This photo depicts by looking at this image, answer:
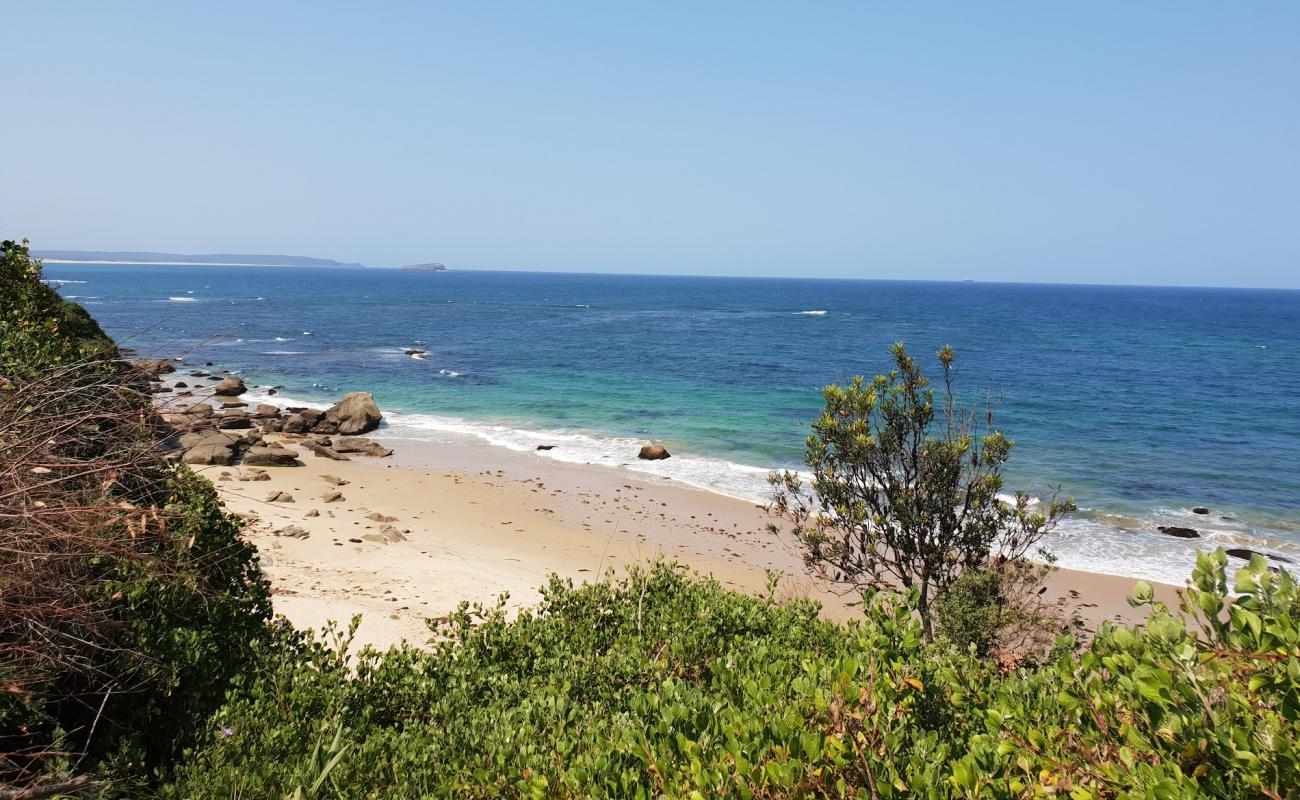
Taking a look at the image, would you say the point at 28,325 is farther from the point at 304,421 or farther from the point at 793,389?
the point at 793,389

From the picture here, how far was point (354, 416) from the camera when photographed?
3184 centimetres

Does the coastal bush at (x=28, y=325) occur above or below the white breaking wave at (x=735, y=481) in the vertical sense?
above

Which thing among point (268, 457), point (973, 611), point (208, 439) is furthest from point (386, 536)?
point (973, 611)

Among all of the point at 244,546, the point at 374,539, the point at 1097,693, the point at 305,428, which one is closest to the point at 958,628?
the point at 1097,693

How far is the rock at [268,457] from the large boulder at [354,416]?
19.6ft

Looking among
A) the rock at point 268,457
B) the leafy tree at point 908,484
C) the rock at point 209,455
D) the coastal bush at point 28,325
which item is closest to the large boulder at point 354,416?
the rock at point 268,457

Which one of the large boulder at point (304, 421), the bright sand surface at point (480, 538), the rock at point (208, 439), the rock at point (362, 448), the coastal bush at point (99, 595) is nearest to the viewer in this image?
the coastal bush at point (99, 595)

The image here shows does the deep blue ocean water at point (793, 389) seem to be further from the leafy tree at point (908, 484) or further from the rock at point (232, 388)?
the leafy tree at point (908, 484)

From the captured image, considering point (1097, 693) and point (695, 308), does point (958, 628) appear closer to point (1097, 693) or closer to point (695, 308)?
point (1097, 693)

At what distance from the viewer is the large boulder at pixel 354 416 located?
31.5 metres

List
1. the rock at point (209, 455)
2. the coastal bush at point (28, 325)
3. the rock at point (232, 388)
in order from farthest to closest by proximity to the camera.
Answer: the rock at point (232, 388), the rock at point (209, 455), the coastal bush at point (28, 325)

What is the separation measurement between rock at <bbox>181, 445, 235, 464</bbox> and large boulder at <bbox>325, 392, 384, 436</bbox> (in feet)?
22.6

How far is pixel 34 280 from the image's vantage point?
11500 mm

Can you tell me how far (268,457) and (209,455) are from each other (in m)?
1.72
